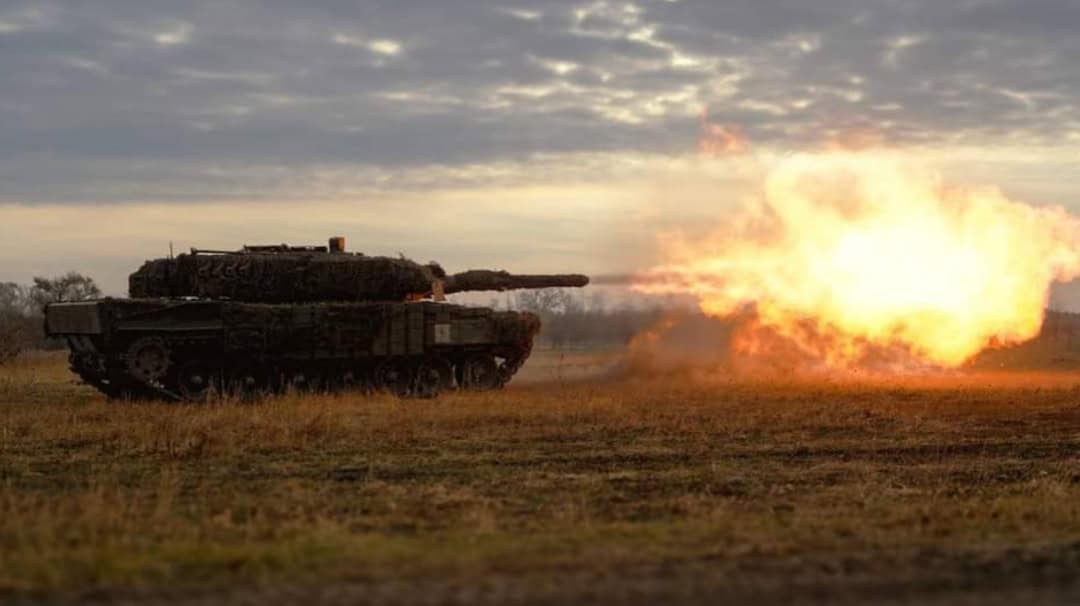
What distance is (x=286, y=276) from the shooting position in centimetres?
3031

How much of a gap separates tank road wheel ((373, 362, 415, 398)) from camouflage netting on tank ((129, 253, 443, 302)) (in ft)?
5.92

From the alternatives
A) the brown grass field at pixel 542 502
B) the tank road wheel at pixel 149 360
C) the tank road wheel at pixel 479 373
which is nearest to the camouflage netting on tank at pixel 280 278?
the tank road wheel at pixel 149 360

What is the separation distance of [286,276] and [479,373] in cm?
608

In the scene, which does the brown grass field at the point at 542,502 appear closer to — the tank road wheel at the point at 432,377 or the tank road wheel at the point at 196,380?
the tank road wheel at the point at 196,380

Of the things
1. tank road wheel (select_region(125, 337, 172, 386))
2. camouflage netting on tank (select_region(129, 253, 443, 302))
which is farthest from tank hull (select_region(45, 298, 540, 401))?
camouflage netting on tank (select_region(129, 253, 443, 302))

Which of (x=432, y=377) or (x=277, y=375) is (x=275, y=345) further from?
(x=432, y=377)

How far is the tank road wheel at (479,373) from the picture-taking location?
33.0 meters

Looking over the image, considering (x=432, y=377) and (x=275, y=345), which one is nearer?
(x=275, y=345)

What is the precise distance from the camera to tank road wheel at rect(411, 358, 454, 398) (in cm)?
3164

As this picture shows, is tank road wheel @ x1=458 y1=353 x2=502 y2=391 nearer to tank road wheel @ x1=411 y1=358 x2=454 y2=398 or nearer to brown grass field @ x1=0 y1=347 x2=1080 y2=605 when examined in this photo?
tank road wheel @ x1=411 y1=358 x2=454 y2=398

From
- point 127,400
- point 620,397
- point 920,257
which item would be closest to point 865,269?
point 920,257

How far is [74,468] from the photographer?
53.1 feet

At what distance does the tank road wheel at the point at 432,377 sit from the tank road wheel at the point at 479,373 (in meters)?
0.53

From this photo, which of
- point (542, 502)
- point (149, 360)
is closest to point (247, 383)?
point (149, 360)
